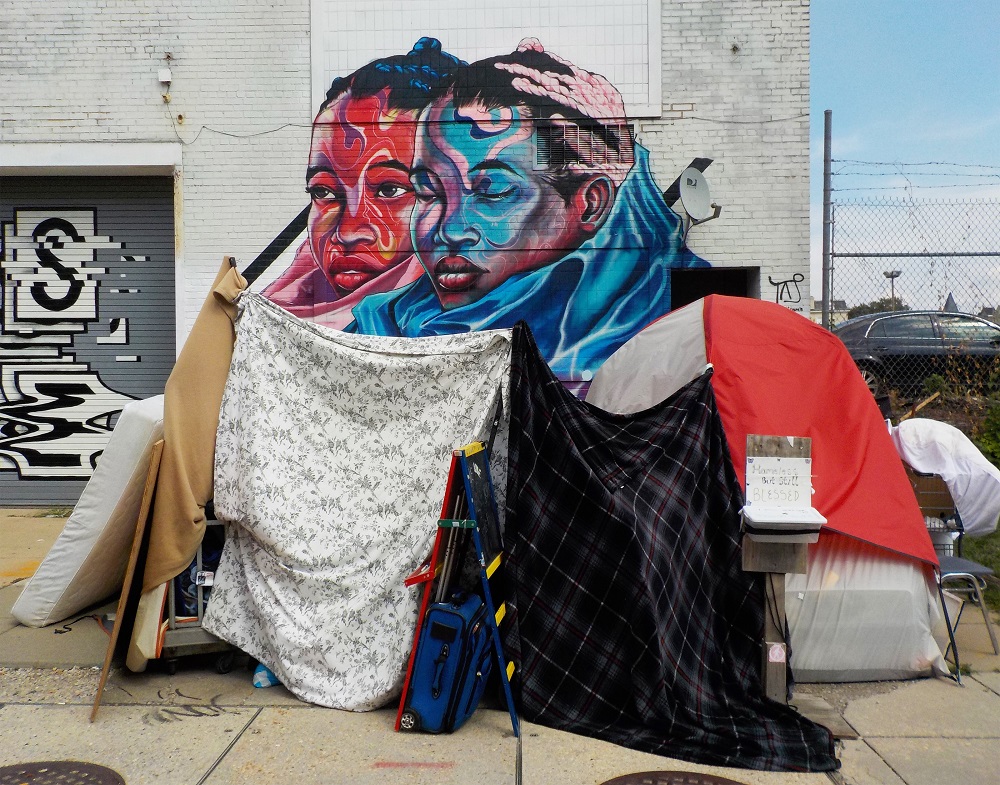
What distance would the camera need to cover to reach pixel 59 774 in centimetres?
367

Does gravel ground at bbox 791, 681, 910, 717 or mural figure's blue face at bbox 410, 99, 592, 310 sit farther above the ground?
mural figure's blue face at bbox 410, 99, 592, 310

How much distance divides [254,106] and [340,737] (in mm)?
7682

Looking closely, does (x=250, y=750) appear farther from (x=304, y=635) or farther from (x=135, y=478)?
(x=135, y=478)

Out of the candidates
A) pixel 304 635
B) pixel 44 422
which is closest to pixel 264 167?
pixel 44 422

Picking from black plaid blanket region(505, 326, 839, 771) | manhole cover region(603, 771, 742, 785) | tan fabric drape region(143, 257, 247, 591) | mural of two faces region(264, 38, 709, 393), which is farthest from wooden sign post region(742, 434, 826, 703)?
mural of two faces region(264, 38, 709, 393)

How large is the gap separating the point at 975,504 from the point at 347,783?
4.18 meters

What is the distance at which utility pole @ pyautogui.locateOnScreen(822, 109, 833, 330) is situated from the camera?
9734 millimetres

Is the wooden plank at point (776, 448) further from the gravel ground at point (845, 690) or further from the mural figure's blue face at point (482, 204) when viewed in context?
the mural figure's blue face at point (482, 204)

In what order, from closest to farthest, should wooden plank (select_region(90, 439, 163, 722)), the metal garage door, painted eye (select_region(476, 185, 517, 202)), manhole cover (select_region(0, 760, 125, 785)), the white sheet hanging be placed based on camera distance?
1. manhole cover (select_region(0, 760, 125, 785))
2. wooden plank (select_region(90, 439, 163, 722))
3. the white sheet hanging
4. painted eye (select_region(476, 185, 517, 202))
5. the metal garage door

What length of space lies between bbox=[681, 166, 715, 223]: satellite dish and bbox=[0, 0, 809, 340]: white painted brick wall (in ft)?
0.94

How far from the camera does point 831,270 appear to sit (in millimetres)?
9836

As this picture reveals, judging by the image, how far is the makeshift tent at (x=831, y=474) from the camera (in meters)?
4.71

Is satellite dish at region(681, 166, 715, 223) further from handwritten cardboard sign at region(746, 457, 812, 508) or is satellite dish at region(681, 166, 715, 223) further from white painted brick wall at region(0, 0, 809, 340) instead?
handwritten cardboard sign at region(746, 457, 812, 508)

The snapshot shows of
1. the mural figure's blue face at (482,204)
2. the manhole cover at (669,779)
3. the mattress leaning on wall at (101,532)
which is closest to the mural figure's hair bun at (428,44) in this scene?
the mural figure's blue face at (482,204)
